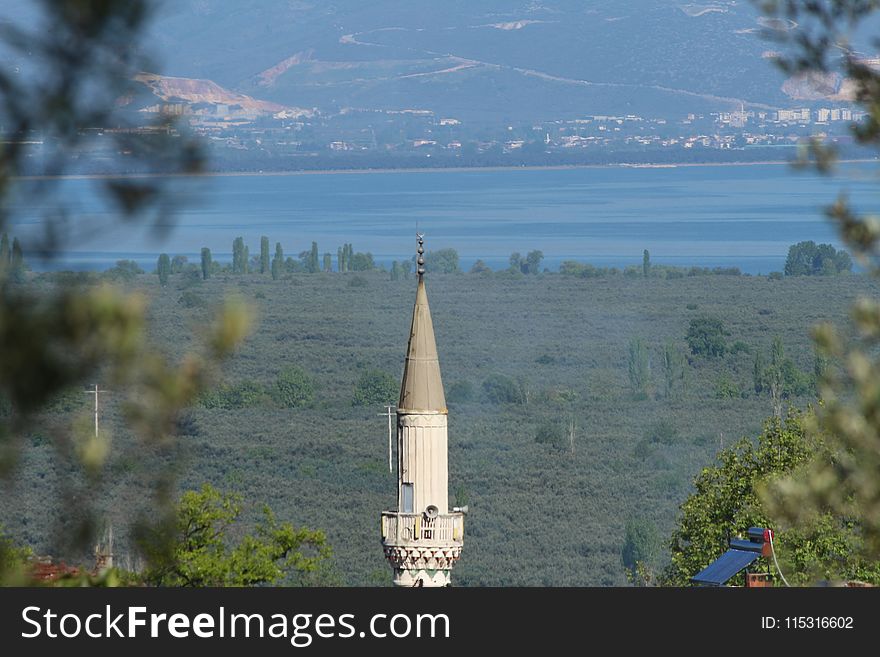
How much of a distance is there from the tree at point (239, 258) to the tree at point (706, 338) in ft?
140

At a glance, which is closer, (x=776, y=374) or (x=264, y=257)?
(x=776, y=374)

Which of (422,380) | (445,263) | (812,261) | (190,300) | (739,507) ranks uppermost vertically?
(422,380)

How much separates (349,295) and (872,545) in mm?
122693

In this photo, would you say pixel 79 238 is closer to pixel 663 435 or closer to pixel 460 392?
pixel 663 435

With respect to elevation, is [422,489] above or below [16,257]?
below

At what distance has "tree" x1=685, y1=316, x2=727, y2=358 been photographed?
10850 cm

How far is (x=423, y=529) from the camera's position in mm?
25844

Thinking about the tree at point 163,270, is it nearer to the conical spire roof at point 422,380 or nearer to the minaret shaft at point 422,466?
the conical spire roof at point 422,380

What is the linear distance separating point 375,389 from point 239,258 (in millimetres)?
54271

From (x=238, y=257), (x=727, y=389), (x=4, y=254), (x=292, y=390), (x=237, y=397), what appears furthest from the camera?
(x=238, y=257)

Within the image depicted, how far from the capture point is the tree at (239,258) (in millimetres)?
143375

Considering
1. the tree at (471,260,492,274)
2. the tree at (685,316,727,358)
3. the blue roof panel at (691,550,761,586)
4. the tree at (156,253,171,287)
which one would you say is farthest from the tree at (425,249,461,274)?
the blue roof panel at (691,550,761,586)

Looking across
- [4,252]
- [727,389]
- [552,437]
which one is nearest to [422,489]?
[4,252]

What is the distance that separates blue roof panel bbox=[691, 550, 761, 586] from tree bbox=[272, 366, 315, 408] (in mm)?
66048
